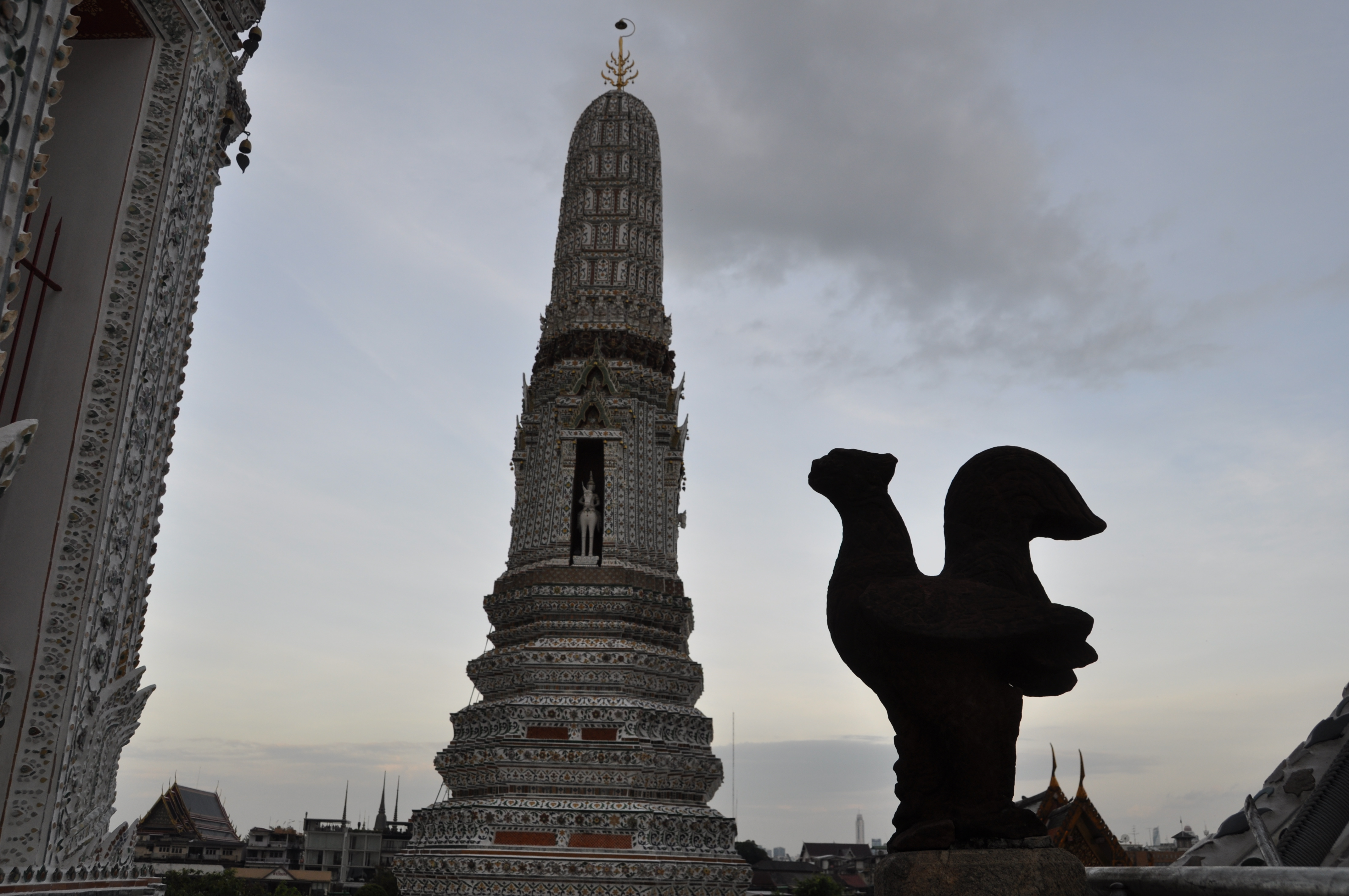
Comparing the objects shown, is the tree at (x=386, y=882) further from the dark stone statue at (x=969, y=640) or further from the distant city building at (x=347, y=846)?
the dark stone statue at (x=969, y=640)

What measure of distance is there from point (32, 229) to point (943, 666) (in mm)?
7138

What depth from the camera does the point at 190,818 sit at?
4722cm

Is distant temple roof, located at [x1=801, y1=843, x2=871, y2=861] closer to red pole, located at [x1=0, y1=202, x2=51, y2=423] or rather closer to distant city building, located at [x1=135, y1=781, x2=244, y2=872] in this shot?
distant city building, located at [x1=135, y1=781, x2=244, y2=872]

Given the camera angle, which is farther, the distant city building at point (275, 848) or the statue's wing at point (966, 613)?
the distant city building at point (275, 848)

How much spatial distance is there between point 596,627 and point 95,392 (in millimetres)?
8744

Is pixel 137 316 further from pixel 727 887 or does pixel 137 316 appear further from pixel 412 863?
pixel 727 887

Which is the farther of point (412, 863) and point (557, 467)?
point (557, 467)

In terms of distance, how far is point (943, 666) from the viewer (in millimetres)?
4566

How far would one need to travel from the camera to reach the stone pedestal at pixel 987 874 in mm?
4109

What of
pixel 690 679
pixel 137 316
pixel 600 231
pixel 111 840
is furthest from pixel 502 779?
pixel 600 231

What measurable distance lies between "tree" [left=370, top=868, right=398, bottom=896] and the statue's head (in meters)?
23.3

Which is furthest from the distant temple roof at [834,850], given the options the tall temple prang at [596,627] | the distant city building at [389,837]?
the tall temple prang at [596,627]

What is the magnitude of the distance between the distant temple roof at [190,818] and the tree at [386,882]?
12950 mm

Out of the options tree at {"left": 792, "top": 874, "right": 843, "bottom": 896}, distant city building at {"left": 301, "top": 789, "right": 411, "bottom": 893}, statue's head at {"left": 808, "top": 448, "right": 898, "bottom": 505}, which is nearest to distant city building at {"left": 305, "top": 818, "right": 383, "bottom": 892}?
distant city building at {"left": 301, "top": 789, "right": 411, "bottom": 893}
